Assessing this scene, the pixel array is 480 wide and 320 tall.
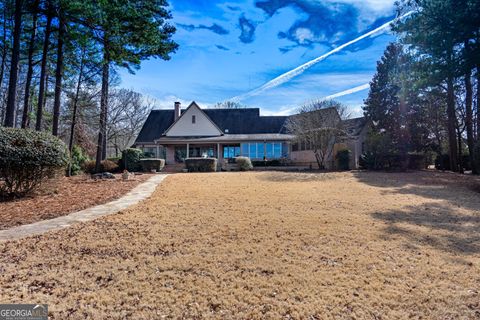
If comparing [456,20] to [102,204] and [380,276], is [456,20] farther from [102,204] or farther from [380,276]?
[102,204]

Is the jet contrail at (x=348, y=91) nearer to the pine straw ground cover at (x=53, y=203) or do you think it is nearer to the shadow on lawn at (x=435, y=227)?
the shadow on lawn at (x=435, y=227)

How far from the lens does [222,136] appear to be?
89.4ft

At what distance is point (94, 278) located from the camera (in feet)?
11.8

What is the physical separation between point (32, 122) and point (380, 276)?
90.9ft

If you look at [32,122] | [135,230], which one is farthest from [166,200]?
[32,122]

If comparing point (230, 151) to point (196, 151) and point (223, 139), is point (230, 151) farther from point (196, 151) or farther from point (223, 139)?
point (196, 151)

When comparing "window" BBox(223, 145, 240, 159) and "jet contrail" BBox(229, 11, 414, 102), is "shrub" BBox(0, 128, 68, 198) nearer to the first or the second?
"jet contrail" BBox(229, 11, 414, 102)

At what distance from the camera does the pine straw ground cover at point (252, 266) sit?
9.91 feet

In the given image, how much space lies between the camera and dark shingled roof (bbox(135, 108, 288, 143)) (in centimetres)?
2939

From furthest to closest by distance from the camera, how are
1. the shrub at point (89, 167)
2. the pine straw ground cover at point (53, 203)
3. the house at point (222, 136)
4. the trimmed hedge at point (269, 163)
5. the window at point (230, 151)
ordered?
the window at point (230, 151)
the house at point (222, 136)
the trimmed hedge at point (269, 163)
the shrub at point (89, 167)
the pine straw ground cover at point (53, 203)

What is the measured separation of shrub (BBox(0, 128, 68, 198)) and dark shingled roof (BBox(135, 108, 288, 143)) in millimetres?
21291

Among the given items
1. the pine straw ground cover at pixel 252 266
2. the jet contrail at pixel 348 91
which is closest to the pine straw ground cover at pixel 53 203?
the pine straw ground cover at pixel 252 266

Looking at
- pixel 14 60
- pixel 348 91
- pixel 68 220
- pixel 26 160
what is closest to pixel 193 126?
pixel 348 91

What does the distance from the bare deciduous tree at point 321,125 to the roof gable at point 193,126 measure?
31.8 ft
